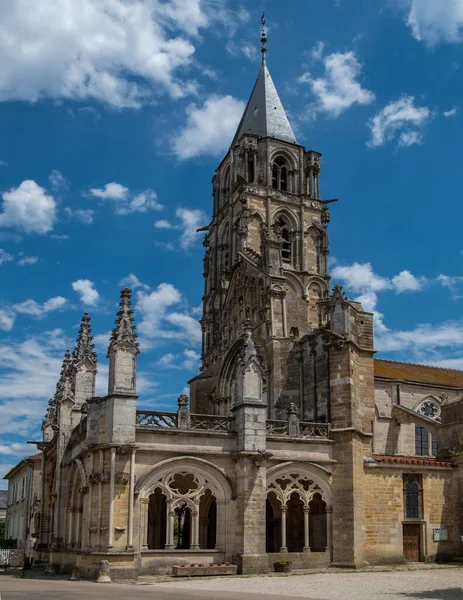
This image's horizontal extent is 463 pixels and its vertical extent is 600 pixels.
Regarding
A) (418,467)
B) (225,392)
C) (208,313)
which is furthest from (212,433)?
(208,313)

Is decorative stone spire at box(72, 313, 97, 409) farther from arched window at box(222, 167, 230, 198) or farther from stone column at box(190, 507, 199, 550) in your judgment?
arched window at box(222, 167, 230, 198)

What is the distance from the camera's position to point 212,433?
2416 cm

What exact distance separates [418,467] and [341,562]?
474 cm

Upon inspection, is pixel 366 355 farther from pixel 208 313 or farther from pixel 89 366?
pixel 208 313

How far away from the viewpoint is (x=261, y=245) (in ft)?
141

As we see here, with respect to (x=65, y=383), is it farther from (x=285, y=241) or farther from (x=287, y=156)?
(x=287, y=156)

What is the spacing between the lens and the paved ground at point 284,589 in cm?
1559

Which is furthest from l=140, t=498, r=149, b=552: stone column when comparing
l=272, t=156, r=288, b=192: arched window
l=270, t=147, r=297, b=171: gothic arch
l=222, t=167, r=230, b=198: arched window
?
l=270, t=147, r=297, b=171: gothic arch

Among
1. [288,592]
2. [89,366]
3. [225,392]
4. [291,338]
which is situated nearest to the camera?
[288,592]

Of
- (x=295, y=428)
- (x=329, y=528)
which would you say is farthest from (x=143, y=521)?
(x=329, y=528)

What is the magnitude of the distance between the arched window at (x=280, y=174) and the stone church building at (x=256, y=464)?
12009mm

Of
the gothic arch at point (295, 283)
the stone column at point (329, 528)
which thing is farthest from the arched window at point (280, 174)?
the stone column at point (329, 528)

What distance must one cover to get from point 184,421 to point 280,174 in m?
28.7

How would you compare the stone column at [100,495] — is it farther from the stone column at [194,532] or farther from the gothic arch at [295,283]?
the gothic arch at [295,283]
